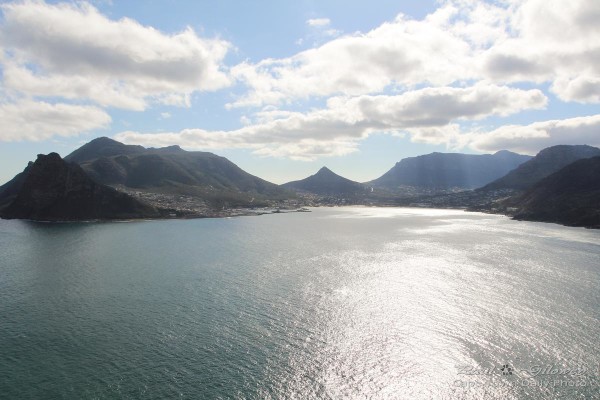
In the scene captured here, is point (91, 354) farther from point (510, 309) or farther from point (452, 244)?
point (452, 244)

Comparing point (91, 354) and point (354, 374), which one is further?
point (91, 354)

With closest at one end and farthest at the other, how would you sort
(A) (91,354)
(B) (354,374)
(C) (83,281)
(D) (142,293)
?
(B) (354,374) → (A) (91,354) → (D) (142,293) → (C) (83,281)

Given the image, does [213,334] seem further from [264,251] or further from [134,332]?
[264,251]

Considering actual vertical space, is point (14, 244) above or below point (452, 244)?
above

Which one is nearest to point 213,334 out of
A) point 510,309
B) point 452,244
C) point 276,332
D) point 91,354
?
point 276,332

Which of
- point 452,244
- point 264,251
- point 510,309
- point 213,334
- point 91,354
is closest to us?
point 91,354

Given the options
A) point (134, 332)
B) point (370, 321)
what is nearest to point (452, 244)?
point (370, 321)
